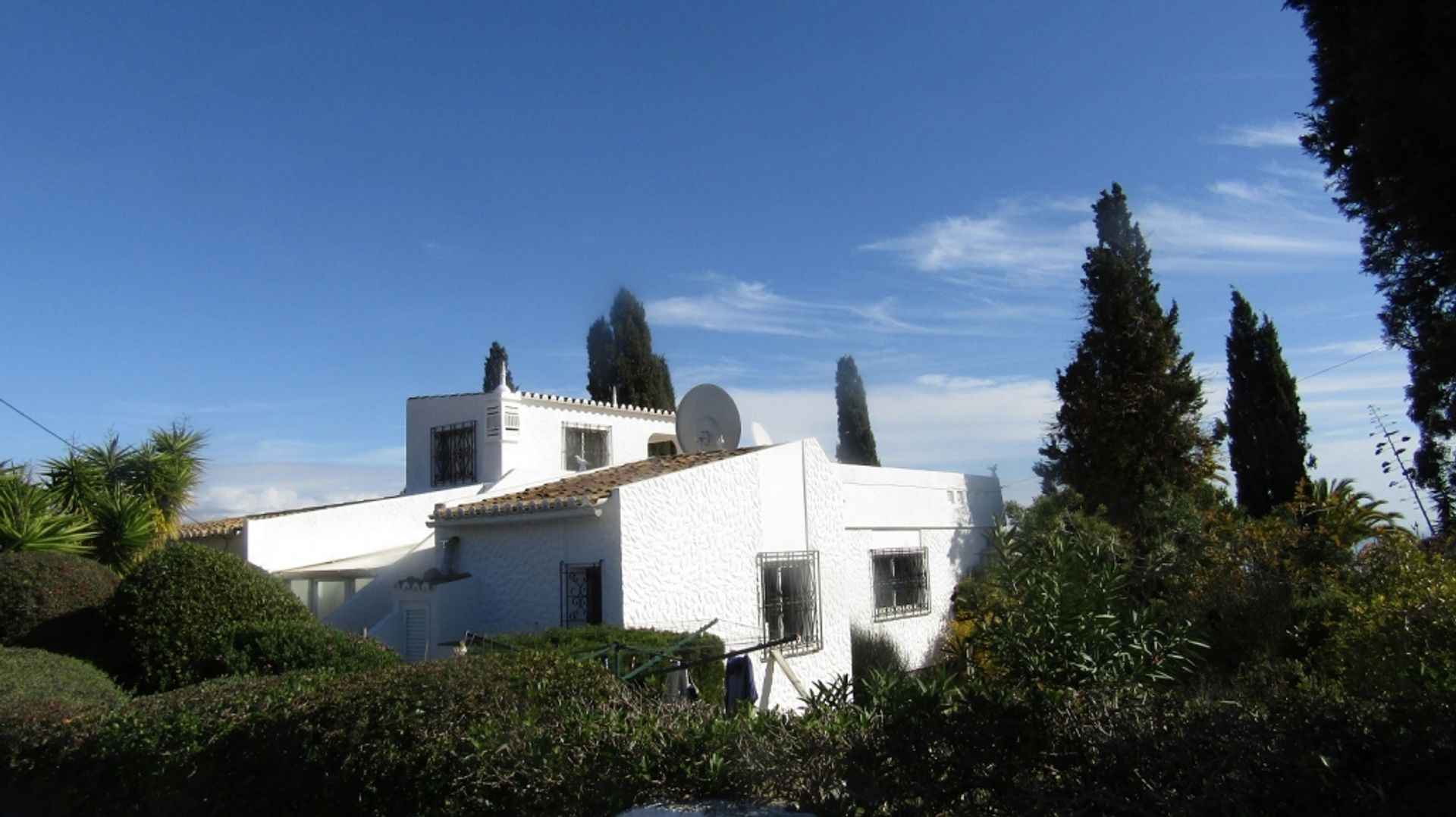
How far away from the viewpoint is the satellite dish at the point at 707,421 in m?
17.9

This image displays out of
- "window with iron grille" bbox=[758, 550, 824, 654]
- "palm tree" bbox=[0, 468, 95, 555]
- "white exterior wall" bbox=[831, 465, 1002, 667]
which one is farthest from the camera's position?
"white exterior wall" bbox=[831, 465, 1002, 667]

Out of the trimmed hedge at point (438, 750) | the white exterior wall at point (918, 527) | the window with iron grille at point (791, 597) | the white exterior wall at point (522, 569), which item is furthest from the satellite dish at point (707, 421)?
the trimmed hedge at point (438, 750)

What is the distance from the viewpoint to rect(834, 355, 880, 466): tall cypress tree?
116 feet

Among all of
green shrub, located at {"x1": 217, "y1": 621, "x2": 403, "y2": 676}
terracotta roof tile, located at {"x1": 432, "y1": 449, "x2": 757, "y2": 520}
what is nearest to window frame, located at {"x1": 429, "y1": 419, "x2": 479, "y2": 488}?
terracotta roof tile, located at {"x1": 432, "y1": 449, "x2": 757, "y2": 520}

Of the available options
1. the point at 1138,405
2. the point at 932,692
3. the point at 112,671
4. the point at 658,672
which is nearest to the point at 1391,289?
the point at 932,692

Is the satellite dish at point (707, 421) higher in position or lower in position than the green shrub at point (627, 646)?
higher

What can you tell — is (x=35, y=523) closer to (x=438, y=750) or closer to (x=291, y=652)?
(x=291, y=652)

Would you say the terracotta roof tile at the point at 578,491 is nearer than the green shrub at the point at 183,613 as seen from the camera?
No

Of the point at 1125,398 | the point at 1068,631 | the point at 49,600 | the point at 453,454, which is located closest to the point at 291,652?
the point at 49,600

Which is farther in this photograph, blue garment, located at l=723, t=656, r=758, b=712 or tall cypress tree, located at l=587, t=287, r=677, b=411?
tall cypress tree, located at l=587, t=287, r=677, b=411

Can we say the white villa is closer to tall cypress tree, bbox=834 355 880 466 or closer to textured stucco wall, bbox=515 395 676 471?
textured stucco wall, bbox=515 395 676 471

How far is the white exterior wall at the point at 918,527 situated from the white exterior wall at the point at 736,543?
812 millimetres

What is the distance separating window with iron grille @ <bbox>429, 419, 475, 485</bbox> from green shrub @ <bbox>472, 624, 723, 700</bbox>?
853cm

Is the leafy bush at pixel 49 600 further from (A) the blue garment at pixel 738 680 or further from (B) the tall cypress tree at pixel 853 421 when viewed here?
(B) the tall cypress tree at pixel 853 421
